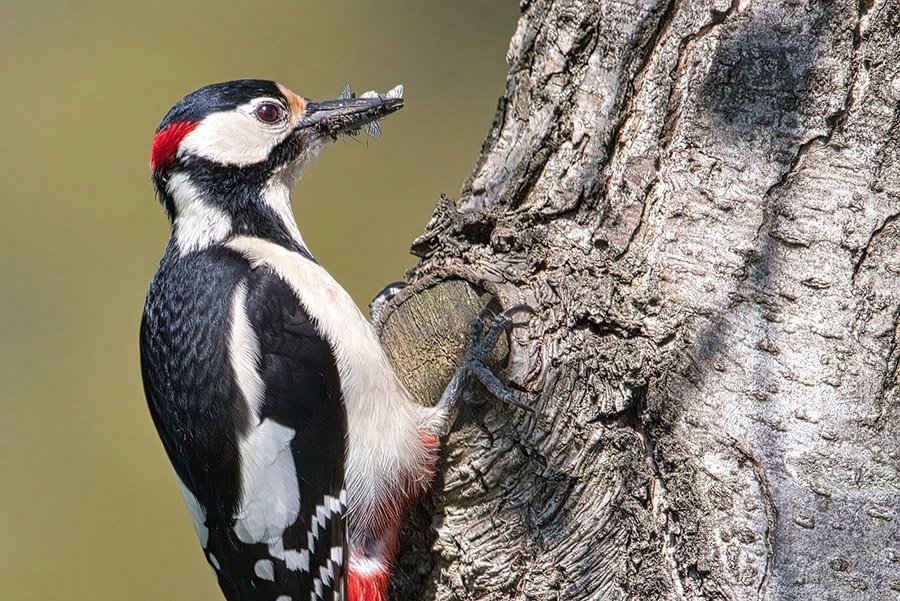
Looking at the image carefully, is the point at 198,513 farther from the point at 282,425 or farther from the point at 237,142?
the point at 237,142

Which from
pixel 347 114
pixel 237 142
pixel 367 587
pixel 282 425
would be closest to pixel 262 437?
pixel 282 425

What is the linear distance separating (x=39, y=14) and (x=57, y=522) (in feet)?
8.88

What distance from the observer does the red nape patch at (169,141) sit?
2.30m

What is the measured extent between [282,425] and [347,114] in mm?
850

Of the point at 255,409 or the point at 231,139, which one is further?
the point at 231,139

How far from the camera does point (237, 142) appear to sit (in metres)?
2.34

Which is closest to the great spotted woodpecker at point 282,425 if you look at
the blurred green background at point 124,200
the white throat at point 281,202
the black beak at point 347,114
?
the white throat at point 281,202

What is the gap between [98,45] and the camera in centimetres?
498

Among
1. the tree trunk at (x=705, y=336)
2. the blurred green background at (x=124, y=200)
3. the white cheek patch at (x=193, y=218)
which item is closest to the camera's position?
the tree trunk at (x=705, y=336)

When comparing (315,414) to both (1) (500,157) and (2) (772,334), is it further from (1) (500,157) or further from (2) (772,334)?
(2) (772,334)

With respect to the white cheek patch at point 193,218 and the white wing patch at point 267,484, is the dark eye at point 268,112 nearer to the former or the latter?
the white cheek patch at point 193,218

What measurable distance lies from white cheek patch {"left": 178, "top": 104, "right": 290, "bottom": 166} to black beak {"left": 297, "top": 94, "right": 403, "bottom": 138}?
11 cm

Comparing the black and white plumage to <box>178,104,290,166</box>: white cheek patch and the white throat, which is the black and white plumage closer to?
the white throat

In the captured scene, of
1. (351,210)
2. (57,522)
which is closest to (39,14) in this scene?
(351,210)
